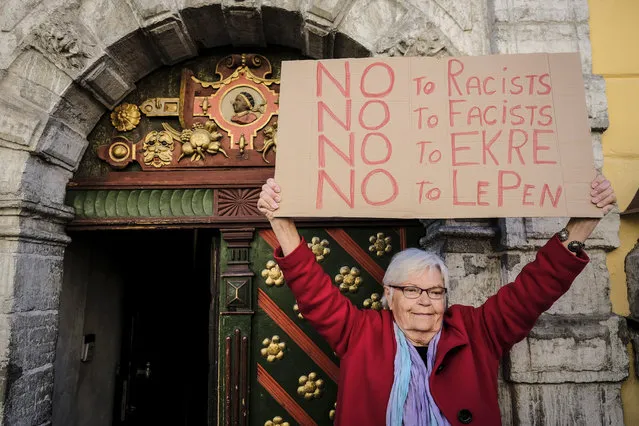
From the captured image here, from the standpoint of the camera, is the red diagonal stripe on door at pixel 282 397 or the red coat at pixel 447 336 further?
the red diagonal stripe on door at pixel 282 397

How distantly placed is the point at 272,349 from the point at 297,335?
0.16 m

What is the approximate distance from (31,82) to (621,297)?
297 centimetres

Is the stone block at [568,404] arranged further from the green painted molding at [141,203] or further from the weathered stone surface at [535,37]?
the green painted molding at [141,203]

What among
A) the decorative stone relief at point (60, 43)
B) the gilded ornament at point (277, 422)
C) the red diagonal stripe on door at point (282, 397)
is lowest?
the gilded ornament at point (277, 422)

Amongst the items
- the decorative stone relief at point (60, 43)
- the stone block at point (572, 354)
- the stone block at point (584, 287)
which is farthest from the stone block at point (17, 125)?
the stone block at point (572, 354)

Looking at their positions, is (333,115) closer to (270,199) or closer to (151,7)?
(270,199)

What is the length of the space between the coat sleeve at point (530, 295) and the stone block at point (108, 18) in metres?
2.17

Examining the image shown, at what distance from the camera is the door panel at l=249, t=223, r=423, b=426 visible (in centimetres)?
231

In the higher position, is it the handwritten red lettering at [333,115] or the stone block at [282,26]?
the stone block at [282,26]

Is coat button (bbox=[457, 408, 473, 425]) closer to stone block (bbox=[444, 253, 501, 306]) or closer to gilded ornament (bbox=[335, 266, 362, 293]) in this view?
stone block (bbox=[444, 253, 501, 306])

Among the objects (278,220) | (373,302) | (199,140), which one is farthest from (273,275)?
(278,220)

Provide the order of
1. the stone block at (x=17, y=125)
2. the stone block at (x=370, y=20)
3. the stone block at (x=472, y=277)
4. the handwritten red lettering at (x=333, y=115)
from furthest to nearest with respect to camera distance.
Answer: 1. the stone block at (x=370, y=20)
2. the stone block at (x=17, y=125)
3. the stone block at (x=472, y=277)
4. the handwritten red lettering at (x=333, y=115)

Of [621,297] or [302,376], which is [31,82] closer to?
[302,376]

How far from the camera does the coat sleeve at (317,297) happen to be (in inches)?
56.9
